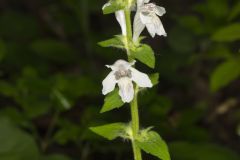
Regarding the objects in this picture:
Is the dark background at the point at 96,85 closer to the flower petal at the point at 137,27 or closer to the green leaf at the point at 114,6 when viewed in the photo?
the flower petal at the point at 137,27

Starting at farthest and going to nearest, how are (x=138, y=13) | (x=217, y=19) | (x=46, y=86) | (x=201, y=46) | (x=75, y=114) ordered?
1. (x=75, y=114)
2. (x=201, y=46)
3. (x=217, y=19)
4. (x=46, y=86)
5. (x=138, y=13)

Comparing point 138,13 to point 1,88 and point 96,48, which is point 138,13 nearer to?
point 1,88

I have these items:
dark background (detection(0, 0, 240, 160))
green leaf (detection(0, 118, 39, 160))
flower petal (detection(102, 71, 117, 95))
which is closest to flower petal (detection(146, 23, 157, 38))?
flower petal (detection(102, 71, 117, 95))

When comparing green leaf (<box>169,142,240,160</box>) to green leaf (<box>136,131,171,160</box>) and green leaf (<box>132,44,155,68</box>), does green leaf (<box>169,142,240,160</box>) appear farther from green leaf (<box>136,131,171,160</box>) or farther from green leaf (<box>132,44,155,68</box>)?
green leaf (<box>132,44,155,68</box>)

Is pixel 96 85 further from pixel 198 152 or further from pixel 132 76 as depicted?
pixel 132 76

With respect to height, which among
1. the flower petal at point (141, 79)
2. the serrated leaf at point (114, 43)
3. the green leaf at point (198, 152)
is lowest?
the green leaf at point (198, 152)

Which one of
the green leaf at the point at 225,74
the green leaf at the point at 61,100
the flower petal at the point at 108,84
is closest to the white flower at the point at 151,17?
the flower petal at the point at 108,84

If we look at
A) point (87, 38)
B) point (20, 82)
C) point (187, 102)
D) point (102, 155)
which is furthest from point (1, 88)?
point (187, 102)
